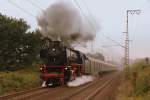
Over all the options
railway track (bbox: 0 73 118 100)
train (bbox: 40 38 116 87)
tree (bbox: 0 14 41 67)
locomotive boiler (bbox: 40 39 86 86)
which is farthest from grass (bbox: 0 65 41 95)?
tree (bbox: 0 14 41 67)

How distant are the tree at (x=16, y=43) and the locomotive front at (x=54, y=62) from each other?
59.3 ft

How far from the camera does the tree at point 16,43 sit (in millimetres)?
49219

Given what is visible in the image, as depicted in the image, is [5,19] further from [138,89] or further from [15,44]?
[138,89]

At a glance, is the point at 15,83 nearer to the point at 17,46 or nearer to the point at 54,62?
the point at 54,62

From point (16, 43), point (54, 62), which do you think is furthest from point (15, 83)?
point (16, 43)

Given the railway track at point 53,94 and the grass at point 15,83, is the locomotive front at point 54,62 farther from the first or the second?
the railway track at point 53,94

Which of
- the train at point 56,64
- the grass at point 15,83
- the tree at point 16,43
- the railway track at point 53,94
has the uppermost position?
the tree at point 16,43

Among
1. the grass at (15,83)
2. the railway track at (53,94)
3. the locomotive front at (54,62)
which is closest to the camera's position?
the railway track at (53,94)

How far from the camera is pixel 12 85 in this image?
95.1 feet

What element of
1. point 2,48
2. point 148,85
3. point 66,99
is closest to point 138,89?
point 148,85

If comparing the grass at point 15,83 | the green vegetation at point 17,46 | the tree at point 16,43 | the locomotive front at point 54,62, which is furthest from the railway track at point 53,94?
the tree at point 16,43

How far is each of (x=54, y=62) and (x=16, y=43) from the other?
20.3m

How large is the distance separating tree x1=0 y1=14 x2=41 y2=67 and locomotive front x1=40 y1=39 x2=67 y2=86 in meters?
18.1

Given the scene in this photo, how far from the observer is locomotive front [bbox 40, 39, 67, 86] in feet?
101
